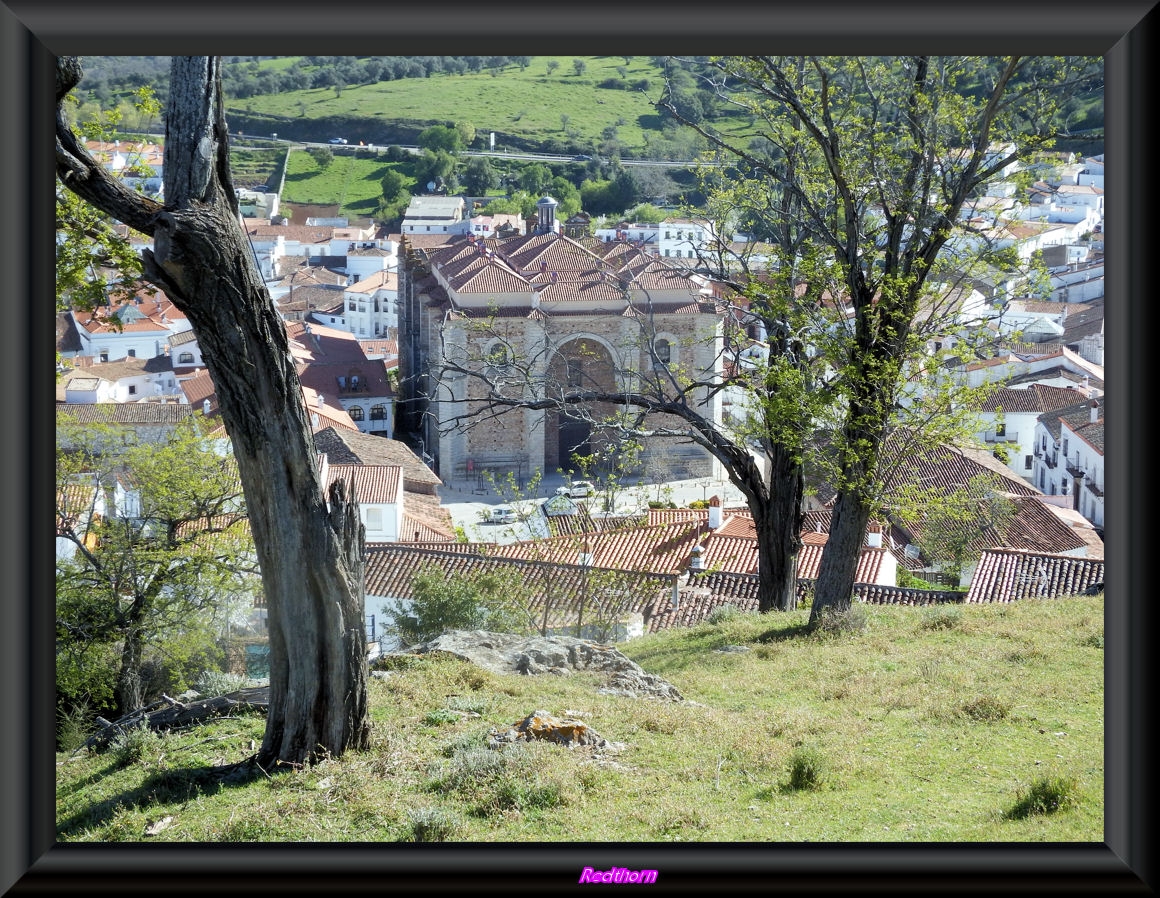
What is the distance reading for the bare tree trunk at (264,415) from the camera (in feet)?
14.2

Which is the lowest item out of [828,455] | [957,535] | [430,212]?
[957,535]

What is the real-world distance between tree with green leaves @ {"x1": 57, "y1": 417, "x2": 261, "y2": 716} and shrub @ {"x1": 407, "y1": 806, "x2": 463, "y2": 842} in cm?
918

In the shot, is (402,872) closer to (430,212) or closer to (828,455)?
(828,455)

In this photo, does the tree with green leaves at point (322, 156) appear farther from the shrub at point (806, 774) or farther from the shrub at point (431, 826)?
the shrub at point (431, 826)

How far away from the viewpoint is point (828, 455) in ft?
30.8

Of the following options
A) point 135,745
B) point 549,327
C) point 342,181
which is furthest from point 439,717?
point 342,181

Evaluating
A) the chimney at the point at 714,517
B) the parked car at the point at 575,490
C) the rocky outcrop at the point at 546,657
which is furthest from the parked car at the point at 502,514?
the rocky outcrop at the point at 546,657

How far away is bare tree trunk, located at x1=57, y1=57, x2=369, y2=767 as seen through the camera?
14.2 ft

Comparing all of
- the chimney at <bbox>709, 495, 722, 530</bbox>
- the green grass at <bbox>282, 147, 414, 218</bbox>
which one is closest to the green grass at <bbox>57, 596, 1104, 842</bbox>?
the chimney at <bbox>709, 495, 722, 530</bbox>
